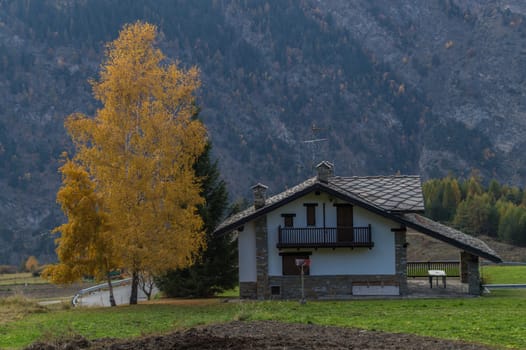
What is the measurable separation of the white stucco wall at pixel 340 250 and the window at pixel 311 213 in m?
0.14

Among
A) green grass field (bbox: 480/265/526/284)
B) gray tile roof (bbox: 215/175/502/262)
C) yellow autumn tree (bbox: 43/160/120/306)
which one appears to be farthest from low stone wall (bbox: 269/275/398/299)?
green grass field (bbox: 480/265/526/284)

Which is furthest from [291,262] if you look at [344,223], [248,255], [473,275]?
[473,275]

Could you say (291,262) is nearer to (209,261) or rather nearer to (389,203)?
(209,261)

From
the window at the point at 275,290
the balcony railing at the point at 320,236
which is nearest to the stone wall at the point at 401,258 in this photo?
the balcony railing at the point at 320,236

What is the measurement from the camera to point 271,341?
547 inches

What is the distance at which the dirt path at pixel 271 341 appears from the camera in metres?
13.4

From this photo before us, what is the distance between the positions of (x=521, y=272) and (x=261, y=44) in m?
137

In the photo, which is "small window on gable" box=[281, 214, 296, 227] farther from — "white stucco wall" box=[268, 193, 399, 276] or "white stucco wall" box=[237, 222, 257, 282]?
"white stucco wall" box=[237, 222, 257, 282]

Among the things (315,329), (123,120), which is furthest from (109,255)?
(315,329)

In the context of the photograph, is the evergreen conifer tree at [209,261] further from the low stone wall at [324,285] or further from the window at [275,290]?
the low stone wall at [324,285]

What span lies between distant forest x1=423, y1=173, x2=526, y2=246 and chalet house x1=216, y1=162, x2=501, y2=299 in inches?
1820

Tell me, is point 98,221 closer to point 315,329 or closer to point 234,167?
point 315,329

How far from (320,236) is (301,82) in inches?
5517

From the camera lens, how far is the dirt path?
13414mm
